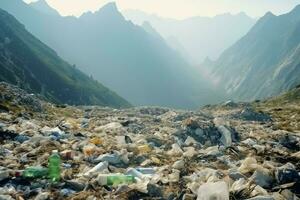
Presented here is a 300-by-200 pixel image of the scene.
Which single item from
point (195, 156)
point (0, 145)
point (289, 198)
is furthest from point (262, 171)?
point (0, 145)

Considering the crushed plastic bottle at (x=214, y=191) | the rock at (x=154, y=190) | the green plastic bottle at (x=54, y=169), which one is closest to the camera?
the crushed plastic bottle at (x=214, y=191)

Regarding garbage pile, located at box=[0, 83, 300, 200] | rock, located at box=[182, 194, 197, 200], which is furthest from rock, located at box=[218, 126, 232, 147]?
rock, located at box=[182, 194, 197, 200]

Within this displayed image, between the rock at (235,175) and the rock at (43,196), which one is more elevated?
the rock at (235,175)

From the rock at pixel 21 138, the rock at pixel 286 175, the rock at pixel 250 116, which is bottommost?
the rock at pixel 21 138

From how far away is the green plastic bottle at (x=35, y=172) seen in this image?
39.0 ft

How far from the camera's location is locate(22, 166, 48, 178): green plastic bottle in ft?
39.0

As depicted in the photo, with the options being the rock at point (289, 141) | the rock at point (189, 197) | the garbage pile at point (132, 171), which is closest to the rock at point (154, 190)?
the garbage pile at point (132, 171)

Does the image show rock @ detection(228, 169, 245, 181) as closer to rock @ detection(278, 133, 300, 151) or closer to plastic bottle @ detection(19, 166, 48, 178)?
plastic bottle @ detection(19, 166, 48, 178)

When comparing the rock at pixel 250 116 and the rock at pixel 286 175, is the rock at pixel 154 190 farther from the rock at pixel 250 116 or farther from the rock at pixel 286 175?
the rock at pixel 250 116

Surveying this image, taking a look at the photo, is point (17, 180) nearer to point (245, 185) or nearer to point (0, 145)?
point (0, 145)

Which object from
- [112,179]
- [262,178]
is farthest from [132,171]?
[262,178]

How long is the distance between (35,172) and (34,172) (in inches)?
1.1

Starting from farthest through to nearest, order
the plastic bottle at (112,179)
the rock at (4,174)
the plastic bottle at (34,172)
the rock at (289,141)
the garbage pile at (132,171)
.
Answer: the rock at (289,141) < the plastic bottle at (34,172) < the rock at (4,174) < the plastic bottle at (112,179) < the garbage pile at (132,171)

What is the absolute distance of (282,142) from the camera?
70.6ft
